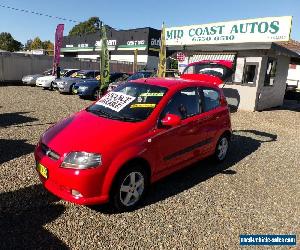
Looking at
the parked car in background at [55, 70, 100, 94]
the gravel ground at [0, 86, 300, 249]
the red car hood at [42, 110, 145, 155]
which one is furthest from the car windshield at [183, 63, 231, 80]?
the red car hood at [42, 110, 145, 155]

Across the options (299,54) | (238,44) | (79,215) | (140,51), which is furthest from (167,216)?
(140,51)

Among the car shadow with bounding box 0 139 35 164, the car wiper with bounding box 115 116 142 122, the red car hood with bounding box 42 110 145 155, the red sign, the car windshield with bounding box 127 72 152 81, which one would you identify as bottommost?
the car shadow with bounding box 0 139 35 164

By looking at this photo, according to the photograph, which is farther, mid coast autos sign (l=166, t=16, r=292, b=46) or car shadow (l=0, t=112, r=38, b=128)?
mid coast autos sign (l=166, t=16, r=292, b=46)

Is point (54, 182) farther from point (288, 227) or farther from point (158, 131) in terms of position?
point (288, 227)

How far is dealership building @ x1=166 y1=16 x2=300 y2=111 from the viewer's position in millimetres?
13891

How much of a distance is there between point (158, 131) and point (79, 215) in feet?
5.33

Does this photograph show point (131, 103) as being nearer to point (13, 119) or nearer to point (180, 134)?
point (180, 134)

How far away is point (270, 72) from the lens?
15234 mm

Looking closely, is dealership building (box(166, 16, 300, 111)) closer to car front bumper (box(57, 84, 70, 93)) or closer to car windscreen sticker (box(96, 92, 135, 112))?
car front bumper (box(57, 84, 70, 93))

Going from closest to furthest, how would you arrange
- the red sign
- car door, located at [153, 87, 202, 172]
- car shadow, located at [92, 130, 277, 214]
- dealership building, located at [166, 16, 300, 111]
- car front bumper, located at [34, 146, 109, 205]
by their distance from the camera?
car front bumper, located at [34, 146, 109, 205] → car door, located at [153, 87, 202, 172] → car shadow, located at [92, 130, 277, 214] → dealership building, located at [166, 16, 300, 111] → the red sign

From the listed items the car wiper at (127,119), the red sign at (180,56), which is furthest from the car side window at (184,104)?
the red sign at (180,56)

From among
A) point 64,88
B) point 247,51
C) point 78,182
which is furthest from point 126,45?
point 78,182

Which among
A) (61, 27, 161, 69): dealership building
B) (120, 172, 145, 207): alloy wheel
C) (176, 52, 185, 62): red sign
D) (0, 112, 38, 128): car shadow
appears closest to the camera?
(120, 172, 145, 207): alloy wheel

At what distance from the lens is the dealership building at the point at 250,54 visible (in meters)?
13.9
